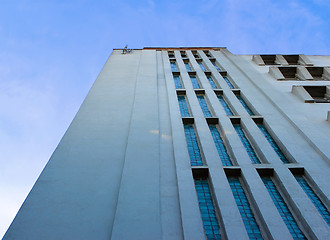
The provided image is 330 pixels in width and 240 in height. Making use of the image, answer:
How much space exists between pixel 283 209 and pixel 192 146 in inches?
178

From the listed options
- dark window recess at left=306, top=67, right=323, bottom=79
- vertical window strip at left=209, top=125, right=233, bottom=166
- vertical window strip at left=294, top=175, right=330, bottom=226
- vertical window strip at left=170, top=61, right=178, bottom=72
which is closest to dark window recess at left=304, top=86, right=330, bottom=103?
dark window recess at left=306, top=67, right=323, bottom=79

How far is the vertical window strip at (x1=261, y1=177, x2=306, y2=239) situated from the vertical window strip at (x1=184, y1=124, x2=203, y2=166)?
2479mm

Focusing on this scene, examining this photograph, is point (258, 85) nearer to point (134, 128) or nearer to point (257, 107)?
point (257, 107)

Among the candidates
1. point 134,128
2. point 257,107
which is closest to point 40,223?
point 134,128

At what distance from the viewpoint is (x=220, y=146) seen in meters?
12.7

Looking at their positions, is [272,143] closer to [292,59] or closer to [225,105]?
[225,105]

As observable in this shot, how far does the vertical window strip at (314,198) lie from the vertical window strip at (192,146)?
3.58 m

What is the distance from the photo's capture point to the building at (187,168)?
27.6ft

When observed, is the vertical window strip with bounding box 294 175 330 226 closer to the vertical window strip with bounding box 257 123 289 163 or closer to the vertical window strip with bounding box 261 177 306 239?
the vertical window strip with bounding box 261 177 306 239

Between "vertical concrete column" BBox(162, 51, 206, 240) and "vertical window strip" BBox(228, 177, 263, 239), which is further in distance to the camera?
"vertical window strip" BBox(228, 177, 263, 239)

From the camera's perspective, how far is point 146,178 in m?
10.1

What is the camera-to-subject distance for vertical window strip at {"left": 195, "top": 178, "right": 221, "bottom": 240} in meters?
8.39

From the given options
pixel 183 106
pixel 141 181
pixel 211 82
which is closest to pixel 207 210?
pixel 141 181

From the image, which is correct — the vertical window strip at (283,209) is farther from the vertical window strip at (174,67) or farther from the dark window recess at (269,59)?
the dark window recess at (269,59)
